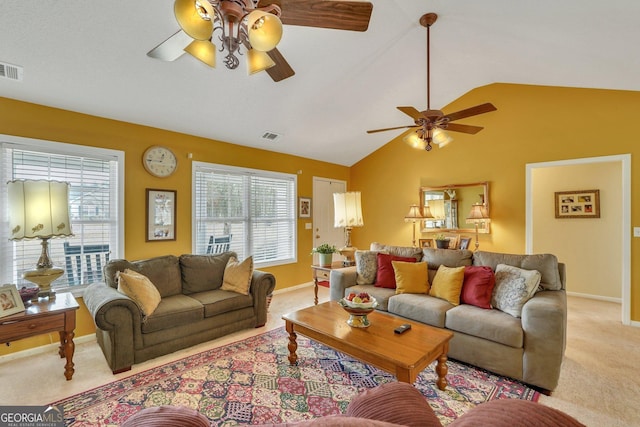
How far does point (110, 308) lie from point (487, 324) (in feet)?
10.1

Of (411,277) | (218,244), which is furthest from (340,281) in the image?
(218,244)

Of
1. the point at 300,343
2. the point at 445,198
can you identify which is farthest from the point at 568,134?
the point at 300,343

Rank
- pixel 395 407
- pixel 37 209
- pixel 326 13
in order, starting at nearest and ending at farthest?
pixel 395 407, pixel 326 13, pixel 37 209

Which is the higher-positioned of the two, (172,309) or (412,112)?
(412,112)

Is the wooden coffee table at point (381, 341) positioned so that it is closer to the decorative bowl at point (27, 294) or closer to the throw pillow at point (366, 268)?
the throw pillow at point (366, 268)

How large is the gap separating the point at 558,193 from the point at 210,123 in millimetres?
5511

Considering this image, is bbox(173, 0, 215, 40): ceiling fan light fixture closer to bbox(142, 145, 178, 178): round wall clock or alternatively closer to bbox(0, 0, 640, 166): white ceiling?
bbox(0, 0, 640, 166): white ceiling

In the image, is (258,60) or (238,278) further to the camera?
(238,278)

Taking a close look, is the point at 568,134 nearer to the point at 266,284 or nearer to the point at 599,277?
the point at 599,277

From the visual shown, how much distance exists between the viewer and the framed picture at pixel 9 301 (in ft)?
7.11

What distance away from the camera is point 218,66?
9.53 ft

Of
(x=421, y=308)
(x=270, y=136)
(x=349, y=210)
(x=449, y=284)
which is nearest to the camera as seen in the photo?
(x=421, y=308)

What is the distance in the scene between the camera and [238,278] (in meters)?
3.41

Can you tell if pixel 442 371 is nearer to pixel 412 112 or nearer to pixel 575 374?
pixel 575 374
